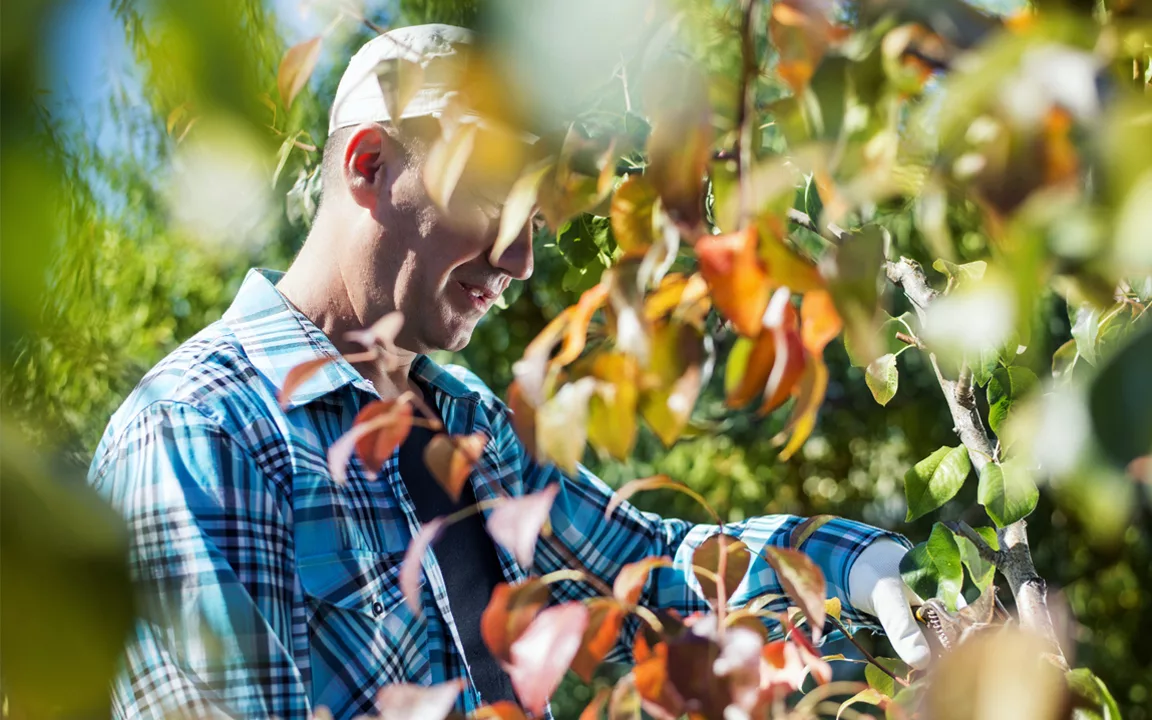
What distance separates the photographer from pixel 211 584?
800 millimetres

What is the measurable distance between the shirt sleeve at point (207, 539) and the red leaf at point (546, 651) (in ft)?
0.93

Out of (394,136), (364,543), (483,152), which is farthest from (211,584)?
(394,136)

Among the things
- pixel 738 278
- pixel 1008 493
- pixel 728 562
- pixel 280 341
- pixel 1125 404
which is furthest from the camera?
pixel 280 341

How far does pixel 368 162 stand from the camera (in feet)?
4.07

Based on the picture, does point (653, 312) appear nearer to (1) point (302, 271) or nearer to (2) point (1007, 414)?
(2) point (1007, 414)

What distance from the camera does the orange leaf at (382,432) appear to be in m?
0.55

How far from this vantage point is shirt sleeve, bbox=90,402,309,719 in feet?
2.55

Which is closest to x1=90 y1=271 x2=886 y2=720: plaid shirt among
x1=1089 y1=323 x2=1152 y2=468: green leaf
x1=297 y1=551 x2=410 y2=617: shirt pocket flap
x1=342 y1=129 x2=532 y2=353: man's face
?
x1=297 y1=551 x2=410 y2=617: shirt pocket flap

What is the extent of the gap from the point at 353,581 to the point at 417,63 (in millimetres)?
684

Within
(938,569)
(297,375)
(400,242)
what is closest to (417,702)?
(297,375)

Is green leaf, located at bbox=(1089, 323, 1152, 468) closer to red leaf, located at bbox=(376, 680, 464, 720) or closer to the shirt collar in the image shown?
red leaf, located at bbox=(376, 680, 464, 720)

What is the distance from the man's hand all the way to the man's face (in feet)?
1.70

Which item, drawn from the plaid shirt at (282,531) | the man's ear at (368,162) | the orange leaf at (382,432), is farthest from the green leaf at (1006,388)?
the man's ear at (368,162)

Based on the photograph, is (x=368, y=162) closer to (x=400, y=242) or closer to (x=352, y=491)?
(x=400, y=242)
